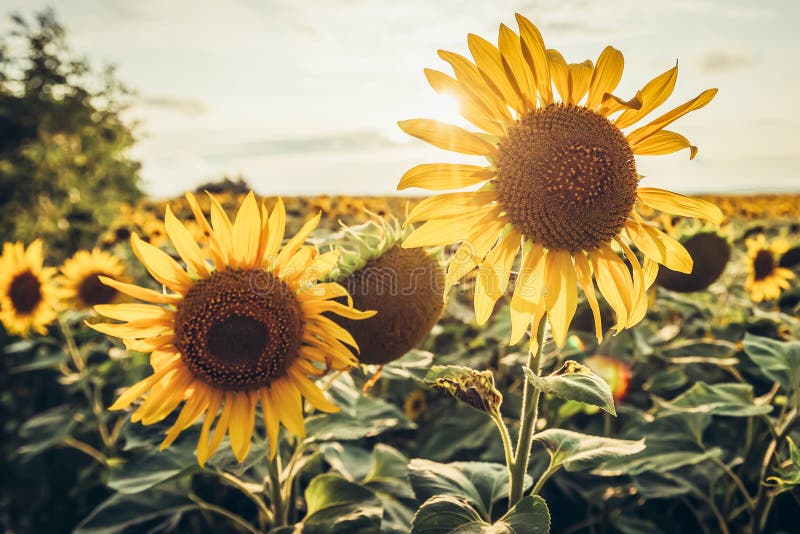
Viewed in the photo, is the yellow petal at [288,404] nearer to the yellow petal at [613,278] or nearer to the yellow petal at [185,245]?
the yellow petal at [185,245]

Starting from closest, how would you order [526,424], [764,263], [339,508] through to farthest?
[526,424] < [339,508] < [764,263]

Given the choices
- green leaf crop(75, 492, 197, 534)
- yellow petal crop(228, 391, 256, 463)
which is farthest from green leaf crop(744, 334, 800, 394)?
green leaf crop(75, 492, 197, 534)

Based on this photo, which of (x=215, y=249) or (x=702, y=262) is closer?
(x=215, y=249)

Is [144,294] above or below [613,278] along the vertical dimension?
below

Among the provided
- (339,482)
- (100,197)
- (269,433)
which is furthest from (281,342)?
(100,197)

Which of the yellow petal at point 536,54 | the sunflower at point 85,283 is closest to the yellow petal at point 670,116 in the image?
the yellow petal at point 536,54

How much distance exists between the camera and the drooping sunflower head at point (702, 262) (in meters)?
2.53

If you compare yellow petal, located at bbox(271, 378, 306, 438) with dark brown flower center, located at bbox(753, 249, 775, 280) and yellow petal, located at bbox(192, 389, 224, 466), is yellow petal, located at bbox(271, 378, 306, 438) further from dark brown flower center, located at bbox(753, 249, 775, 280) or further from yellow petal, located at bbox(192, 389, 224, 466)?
dark brown flower center, located at bbox(753, 249, 775, 280)

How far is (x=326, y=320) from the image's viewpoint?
58.1 inches

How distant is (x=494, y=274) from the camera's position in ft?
4.54

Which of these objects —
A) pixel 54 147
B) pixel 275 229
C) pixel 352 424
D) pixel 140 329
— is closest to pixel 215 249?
pixel 275 229

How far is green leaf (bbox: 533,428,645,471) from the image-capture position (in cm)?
132

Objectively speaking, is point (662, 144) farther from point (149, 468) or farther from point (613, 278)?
point (149, 468)

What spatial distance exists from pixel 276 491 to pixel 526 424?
2.72 ft
